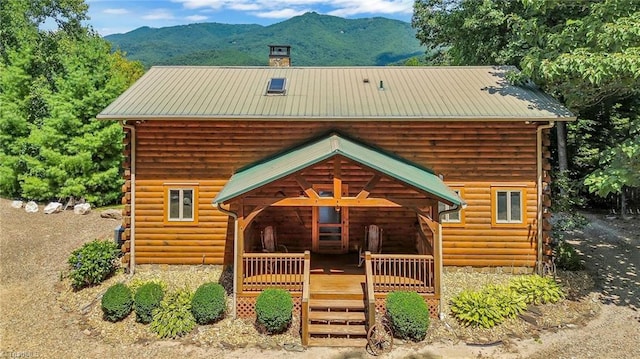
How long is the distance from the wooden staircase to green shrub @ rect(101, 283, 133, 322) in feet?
13.7

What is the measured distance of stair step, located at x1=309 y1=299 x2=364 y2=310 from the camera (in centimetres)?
892

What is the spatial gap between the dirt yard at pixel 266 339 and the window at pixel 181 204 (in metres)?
3.01

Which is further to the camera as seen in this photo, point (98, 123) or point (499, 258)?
point (98, 123)

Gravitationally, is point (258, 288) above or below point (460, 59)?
below

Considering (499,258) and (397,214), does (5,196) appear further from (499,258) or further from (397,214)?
(499,258)

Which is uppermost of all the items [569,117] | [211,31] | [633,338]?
[211,31]

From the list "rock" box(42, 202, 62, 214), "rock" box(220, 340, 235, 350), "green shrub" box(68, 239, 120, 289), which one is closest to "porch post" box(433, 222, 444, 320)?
"rock" box(220, 340, 235, 350)

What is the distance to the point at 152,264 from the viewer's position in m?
11.7

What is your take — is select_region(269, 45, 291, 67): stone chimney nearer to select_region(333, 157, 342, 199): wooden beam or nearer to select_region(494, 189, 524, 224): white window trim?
select_region(333, 157, 342, 199): wooden beam

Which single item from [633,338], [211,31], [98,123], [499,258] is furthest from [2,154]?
[211,31]

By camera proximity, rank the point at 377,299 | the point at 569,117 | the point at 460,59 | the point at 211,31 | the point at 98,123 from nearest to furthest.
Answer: the point at 377,299
the point at 569,117
the point at 98,123
the point at 460,59
the point at 211,31

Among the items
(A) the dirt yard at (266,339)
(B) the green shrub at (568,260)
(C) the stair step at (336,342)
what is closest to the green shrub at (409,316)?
(A) the dirt yard at (266,339)

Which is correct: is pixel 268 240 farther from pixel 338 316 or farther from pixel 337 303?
pixel 338 316

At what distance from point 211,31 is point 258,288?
6246 inches
